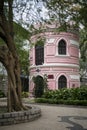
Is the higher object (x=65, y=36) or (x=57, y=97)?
(x=65, y=36)

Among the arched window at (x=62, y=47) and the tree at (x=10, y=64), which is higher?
the arched window at (x=62, y=47)

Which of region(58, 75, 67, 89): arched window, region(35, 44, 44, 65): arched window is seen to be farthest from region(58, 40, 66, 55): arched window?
region(58, 75, 67, 89): arched window

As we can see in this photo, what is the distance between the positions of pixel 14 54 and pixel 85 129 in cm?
555

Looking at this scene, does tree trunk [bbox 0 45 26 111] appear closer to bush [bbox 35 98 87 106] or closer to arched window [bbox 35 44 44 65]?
bush [bbox 35 98 87 106]

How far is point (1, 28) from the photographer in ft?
47.1

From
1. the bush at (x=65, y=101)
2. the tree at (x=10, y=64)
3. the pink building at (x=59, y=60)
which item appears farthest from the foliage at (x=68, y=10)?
the pink building at (x=59, y=60)

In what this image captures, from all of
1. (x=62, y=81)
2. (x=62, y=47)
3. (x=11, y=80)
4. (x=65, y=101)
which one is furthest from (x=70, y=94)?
(x=11, y=80)

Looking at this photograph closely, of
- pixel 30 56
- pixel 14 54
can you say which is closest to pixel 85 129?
pixel 14 54

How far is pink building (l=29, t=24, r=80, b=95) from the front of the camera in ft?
105

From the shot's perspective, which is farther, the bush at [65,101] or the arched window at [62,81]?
the arched window at [62,81]

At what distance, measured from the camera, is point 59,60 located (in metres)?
32.1

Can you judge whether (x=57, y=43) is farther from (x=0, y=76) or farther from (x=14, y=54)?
(x=14, y=54)

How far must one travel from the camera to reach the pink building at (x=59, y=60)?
105 feet

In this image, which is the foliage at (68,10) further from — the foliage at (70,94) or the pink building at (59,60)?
the pink building at (59,60)
